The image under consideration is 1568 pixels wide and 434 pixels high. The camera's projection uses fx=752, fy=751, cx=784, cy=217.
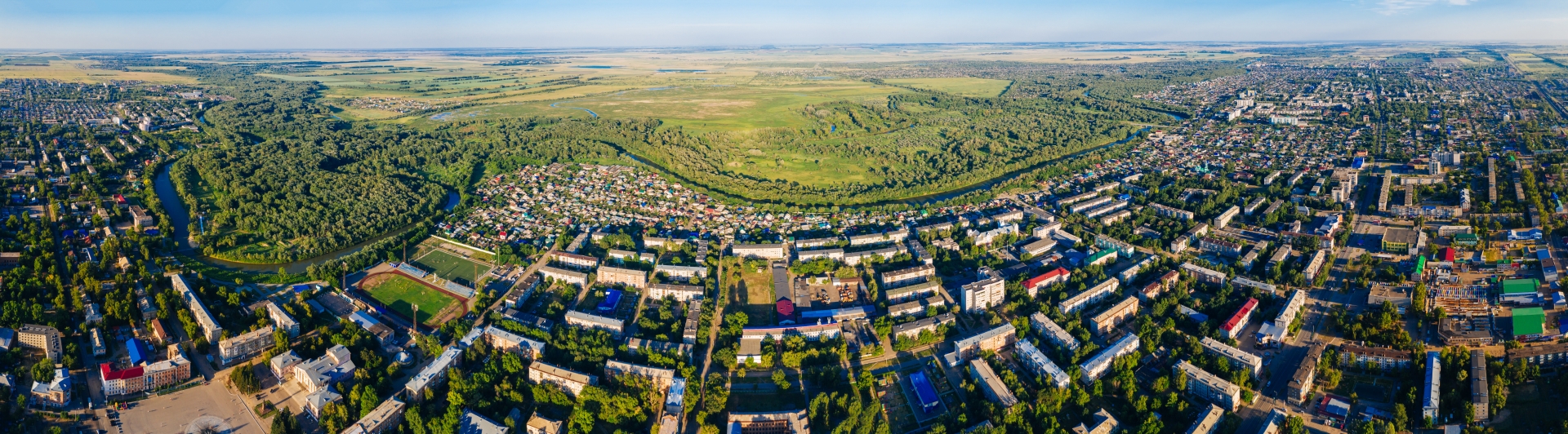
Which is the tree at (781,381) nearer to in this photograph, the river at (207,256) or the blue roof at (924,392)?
the blue roof at (924,392)

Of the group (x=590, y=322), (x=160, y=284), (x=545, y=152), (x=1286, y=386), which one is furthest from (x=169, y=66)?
(x=1286, y=386)

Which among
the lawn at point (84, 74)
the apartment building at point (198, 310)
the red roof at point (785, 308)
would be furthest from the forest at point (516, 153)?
the lawn at point (84, 74)

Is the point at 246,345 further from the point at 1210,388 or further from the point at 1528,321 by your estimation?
the point at 1528,321

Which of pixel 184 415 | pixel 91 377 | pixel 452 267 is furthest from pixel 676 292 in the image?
pixel 91 377

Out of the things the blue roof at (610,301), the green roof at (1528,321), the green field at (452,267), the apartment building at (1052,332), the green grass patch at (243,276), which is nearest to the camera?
the green roof at (1528,321)

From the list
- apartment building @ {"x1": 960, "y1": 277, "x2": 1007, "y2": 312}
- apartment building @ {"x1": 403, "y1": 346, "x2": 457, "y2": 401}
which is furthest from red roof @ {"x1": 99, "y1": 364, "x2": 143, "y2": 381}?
apartment building @ {"x1": 960, "y1": 277, "x2": 1007, "y2": 312}

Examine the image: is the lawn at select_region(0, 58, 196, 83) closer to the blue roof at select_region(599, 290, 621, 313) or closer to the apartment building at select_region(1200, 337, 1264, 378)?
the blue roof at select_region(599, 290, 621, 313)
